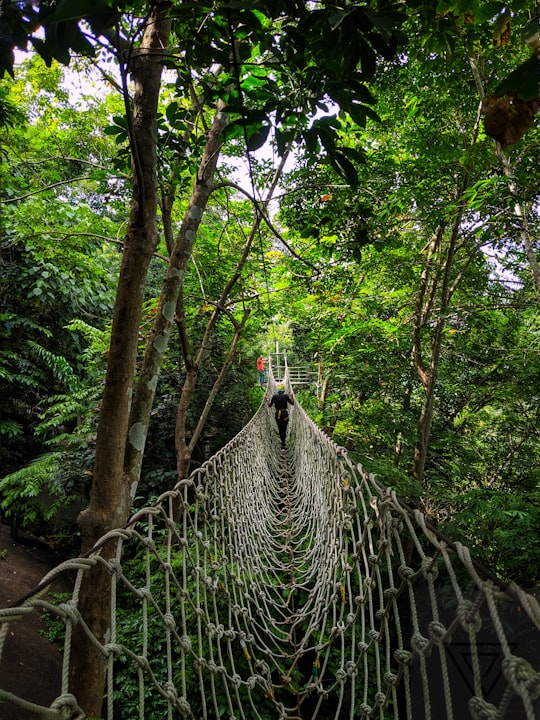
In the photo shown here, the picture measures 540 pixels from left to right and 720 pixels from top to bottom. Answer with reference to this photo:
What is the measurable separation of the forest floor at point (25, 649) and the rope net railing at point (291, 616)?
43 mm

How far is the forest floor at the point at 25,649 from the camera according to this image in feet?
6.83

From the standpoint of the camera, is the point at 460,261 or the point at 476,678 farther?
the point at 460,261

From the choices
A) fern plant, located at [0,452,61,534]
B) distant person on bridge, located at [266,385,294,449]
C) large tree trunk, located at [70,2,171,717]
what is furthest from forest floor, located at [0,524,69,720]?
distant person on bridge, located at [266,385,294,449]

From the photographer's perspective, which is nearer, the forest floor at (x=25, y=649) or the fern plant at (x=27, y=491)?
the forest floor at (x=25, y=649)

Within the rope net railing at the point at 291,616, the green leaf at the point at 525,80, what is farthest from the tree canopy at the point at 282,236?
the rope net railing at the point at 291,616

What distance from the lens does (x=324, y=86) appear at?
0.61 meters

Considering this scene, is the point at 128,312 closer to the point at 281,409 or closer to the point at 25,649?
the point at 25,649

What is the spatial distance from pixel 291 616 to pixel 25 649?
1.70 m

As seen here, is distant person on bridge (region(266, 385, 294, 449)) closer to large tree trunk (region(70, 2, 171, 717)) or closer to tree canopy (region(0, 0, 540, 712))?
tree canopy (region(0, 0, 540, 712))

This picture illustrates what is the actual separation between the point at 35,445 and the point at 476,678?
4663mm

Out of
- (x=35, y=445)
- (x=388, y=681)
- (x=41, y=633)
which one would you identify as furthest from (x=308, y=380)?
(x=388, y=681)

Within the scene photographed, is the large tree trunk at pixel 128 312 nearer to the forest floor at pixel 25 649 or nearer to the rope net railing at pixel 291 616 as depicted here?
the rope net railing at pixel 291 616

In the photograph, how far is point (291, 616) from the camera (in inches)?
71.1

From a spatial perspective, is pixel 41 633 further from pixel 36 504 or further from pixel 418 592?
pixel 418 592
